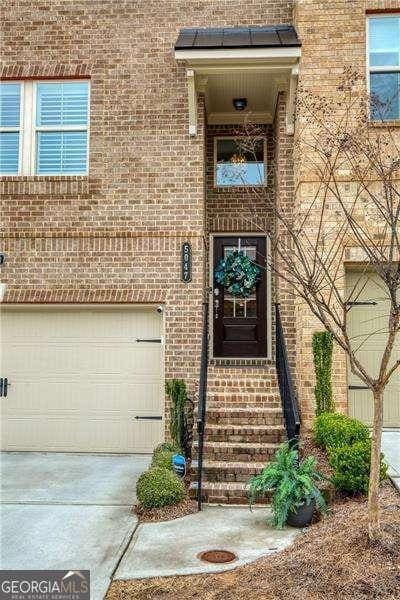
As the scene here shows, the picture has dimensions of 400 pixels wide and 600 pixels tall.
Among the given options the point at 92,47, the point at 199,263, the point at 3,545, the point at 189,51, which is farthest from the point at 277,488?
the point at 92,47

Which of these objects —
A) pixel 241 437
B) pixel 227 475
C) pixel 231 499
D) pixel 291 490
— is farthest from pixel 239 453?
pixel 291 490

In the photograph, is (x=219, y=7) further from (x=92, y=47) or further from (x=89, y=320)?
(x=89, y=320)

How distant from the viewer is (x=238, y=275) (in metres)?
9.02

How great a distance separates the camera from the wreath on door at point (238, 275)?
9.00 meters

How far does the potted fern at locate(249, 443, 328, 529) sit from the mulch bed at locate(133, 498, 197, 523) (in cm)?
73

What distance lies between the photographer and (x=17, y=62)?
870 centimetres

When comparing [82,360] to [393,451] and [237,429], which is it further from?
[393,451]

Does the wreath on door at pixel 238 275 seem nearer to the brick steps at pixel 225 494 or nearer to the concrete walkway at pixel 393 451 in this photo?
the concrete walkway at pixel 393 451

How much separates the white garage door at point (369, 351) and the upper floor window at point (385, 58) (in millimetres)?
2671

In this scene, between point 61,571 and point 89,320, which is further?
point 89,320

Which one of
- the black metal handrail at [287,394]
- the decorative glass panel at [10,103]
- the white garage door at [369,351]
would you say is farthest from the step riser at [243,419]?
the decorative glass panel at [10,103]

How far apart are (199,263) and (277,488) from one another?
3.94m

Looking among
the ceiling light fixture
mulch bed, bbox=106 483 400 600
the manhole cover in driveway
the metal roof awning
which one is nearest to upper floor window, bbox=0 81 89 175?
the metal roof awning

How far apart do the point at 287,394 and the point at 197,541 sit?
7.49 ft
